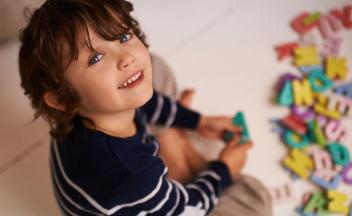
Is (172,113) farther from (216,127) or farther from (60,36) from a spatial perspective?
(60,36)

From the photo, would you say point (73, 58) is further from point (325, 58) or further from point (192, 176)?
point (325, 58)

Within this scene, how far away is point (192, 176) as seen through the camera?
93 cm

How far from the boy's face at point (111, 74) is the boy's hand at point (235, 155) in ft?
0.94

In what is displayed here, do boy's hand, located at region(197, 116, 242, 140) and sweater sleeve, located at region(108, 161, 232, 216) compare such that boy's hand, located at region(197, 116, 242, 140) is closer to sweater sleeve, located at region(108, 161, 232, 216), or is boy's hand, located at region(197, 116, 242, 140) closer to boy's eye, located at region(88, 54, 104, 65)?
sweater sleeve, located at region(108, 161, 232, 216)

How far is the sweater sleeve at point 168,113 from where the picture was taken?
936mm

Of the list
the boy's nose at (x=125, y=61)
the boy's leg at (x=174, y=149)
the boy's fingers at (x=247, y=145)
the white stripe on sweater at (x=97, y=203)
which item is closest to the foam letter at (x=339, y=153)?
the boy's fingers at (x=247, y=145)

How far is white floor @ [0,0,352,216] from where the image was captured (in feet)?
3.10

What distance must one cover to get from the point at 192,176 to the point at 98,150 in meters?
0.30

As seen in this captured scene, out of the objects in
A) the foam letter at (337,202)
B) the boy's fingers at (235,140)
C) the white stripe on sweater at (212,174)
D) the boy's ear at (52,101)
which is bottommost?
the foam letter at (337,202)

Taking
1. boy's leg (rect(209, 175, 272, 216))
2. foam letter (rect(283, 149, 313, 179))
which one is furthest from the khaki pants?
foam letter (rect(283, 149, 313, 179))

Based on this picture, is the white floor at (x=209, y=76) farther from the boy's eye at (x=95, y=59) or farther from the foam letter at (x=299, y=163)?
the boy's eye at (x=95, y=59)

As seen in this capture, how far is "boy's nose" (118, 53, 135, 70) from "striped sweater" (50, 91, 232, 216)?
12 cm

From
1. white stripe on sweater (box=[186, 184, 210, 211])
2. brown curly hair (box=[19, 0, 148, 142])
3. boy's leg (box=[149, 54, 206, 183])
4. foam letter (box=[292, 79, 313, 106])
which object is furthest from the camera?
foam letter (box=[292, 79, 313, 106])

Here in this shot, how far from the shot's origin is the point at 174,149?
0.95 meters
